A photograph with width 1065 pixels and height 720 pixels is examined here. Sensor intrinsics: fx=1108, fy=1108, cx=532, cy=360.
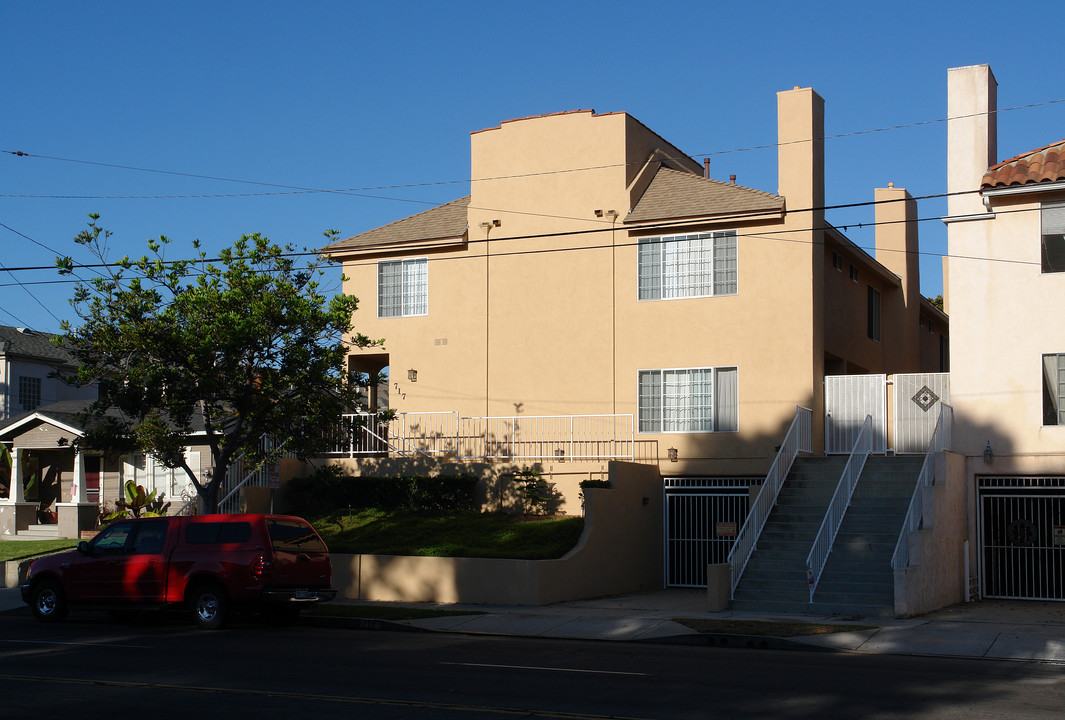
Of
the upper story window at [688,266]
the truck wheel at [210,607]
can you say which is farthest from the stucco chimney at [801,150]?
the truck wheel at [210,607]

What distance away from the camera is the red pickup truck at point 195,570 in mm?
16703

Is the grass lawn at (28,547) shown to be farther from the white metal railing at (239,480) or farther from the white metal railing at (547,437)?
the white metal railing at (547,437)

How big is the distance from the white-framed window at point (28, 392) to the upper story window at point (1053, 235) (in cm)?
3494

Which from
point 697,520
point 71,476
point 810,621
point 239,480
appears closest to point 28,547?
point 71,476

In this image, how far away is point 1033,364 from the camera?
2098 centimetres

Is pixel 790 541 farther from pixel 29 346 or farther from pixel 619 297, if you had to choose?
pixel 29 346

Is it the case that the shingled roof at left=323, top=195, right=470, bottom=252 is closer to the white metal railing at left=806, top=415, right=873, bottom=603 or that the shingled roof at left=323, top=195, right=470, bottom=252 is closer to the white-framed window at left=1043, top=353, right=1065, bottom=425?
the white metal railing at left=806, top=415, right=873, bottom=603

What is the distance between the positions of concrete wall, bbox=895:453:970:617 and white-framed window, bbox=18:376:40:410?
3341 centimetres

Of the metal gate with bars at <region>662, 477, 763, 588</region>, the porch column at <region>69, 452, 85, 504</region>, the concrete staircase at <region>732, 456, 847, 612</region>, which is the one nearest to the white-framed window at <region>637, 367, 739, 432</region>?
the metal gate with bars at <region>662, 477, 763, 588</region>

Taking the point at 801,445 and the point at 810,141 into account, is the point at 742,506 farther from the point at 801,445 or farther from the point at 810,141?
the point at 810,141

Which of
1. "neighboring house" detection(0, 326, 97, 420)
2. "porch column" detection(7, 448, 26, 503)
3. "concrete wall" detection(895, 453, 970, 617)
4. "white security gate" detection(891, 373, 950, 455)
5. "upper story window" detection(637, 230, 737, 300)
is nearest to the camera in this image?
"concrete wall" detection(895, 453, 970, 617)

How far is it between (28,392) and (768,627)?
33.9 m

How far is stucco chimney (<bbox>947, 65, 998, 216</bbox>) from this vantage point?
864 inches

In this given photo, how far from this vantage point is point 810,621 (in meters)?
16.9
